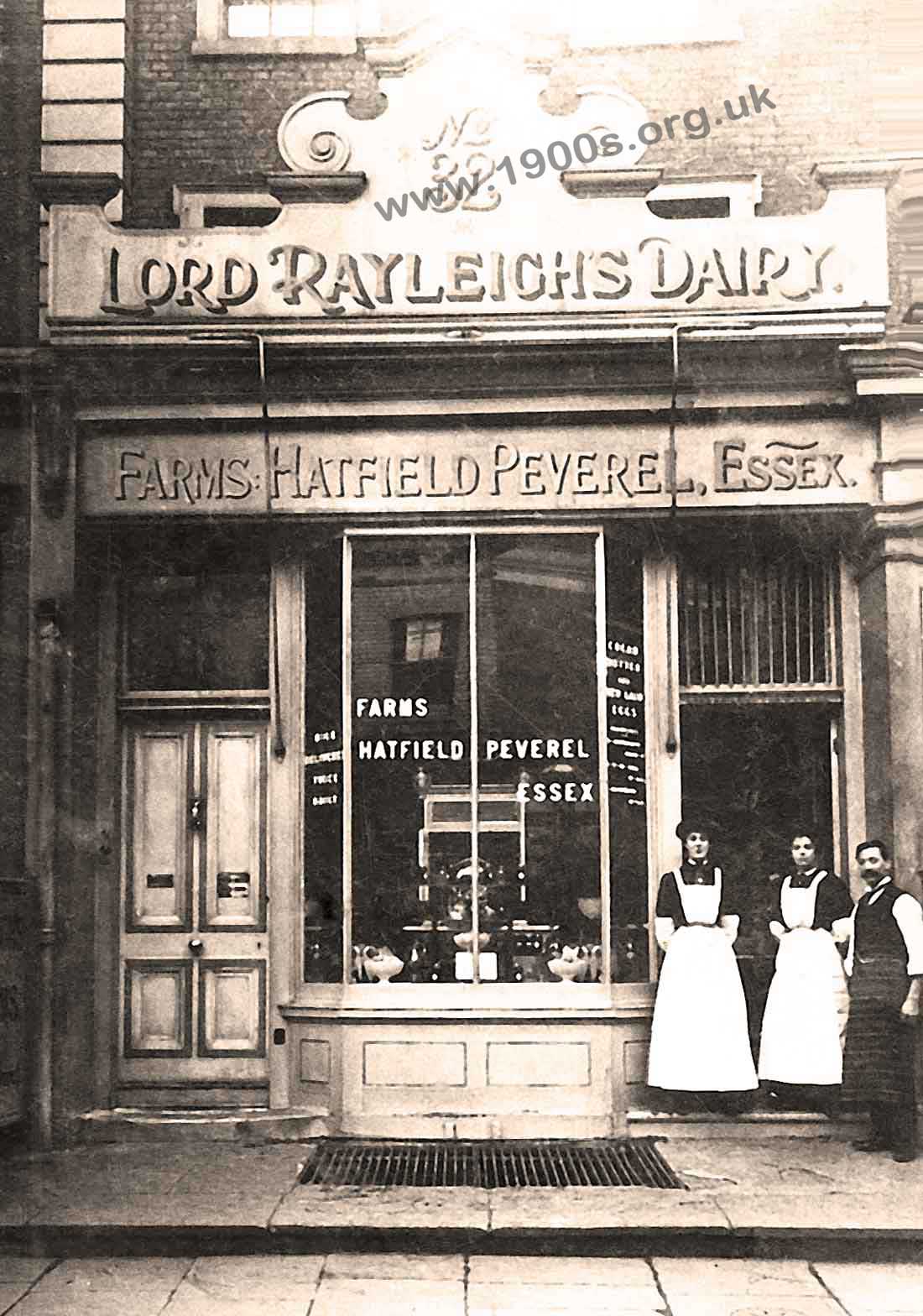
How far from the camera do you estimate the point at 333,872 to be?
10.1 metres

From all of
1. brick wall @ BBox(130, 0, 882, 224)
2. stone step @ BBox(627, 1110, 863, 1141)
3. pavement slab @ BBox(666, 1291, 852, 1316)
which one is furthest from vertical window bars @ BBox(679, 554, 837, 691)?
pavement slab @ BBox(666, 1291, 852, 1316)

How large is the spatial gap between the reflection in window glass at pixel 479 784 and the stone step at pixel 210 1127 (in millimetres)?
928

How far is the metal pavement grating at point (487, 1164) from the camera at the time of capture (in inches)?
333

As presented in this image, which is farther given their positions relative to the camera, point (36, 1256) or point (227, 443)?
point (227, 443)

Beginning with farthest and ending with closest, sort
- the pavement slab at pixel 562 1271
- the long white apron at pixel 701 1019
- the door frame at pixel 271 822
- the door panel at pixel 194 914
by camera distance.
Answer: the door panel at pixel 194 914 → the door frame at pixel 271 822 → the long white apron at pixel 701 1019 → the pavement slab at pixel 562 1271

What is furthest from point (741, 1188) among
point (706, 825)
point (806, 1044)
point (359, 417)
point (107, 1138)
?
point (359, 417)

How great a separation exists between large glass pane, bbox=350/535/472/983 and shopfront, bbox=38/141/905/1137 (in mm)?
21

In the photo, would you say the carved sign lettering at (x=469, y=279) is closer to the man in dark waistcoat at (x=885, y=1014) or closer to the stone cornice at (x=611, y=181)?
the stone cornice at (x=611, y=181)

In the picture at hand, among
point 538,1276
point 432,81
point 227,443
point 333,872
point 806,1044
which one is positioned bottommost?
point 538,1276

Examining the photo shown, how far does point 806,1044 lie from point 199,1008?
375cm

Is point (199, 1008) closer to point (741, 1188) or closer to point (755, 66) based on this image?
point (741, 1188)

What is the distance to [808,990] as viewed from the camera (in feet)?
31.6

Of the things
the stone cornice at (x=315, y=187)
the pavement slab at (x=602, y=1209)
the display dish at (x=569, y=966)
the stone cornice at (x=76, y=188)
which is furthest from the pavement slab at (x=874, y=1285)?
the stone cornice at (x=76, y=188)

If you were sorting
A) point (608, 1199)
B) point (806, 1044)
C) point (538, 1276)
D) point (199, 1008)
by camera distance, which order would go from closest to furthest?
point (538, 1276) < point (608, 1199) < point (806, 1044) < point (199, 1008)
